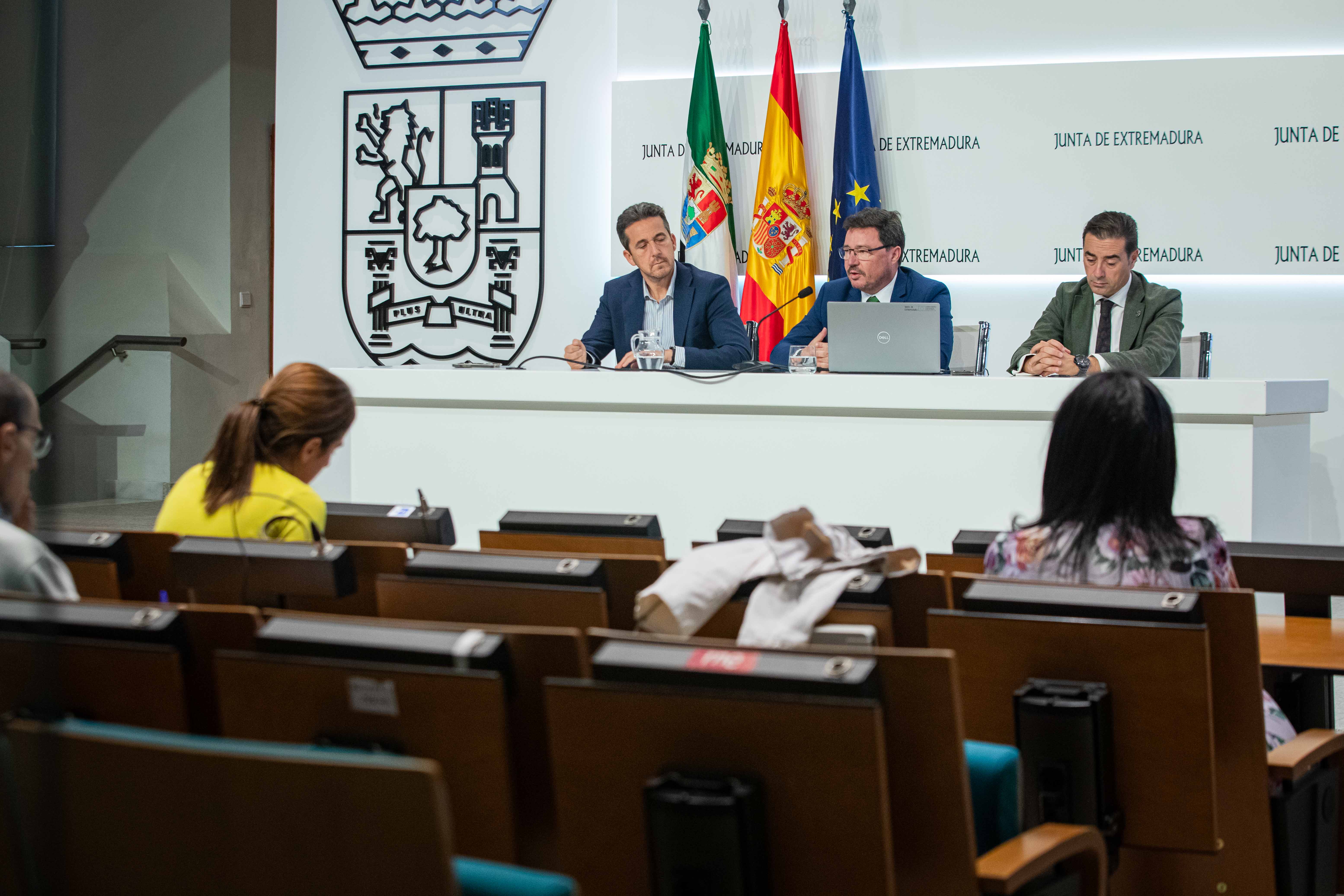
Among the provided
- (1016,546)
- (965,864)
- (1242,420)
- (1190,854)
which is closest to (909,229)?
(1242,420)

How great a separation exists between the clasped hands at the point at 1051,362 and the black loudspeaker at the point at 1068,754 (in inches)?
96.7

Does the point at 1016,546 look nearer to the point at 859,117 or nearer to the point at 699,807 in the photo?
the point at 699,807

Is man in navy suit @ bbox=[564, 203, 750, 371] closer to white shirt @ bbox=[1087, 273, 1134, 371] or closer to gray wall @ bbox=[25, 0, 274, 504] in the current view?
white shirt @ bbox=[1087, 273, 1134, 371]

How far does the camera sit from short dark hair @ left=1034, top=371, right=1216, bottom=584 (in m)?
1.87

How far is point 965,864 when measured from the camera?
1265 mm

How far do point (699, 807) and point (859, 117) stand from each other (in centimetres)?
502

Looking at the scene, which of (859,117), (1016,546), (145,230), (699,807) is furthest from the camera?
(145,230)

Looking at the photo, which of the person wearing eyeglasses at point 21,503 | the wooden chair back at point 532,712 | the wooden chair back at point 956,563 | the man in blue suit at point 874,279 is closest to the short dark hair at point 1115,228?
the man in blue suit at point 874,279

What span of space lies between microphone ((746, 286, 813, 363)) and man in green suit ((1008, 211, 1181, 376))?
1.25 m

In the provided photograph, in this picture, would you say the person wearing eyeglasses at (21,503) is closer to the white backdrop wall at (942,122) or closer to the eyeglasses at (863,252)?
the white backdrop wall at (942,122)

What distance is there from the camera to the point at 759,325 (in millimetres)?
5738

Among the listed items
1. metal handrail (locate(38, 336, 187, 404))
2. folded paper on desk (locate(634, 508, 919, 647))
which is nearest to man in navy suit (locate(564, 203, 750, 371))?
folded paper on desk (locate(634, 508, 919, 647))

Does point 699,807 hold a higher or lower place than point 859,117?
lower

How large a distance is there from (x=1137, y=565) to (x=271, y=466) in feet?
5.09
